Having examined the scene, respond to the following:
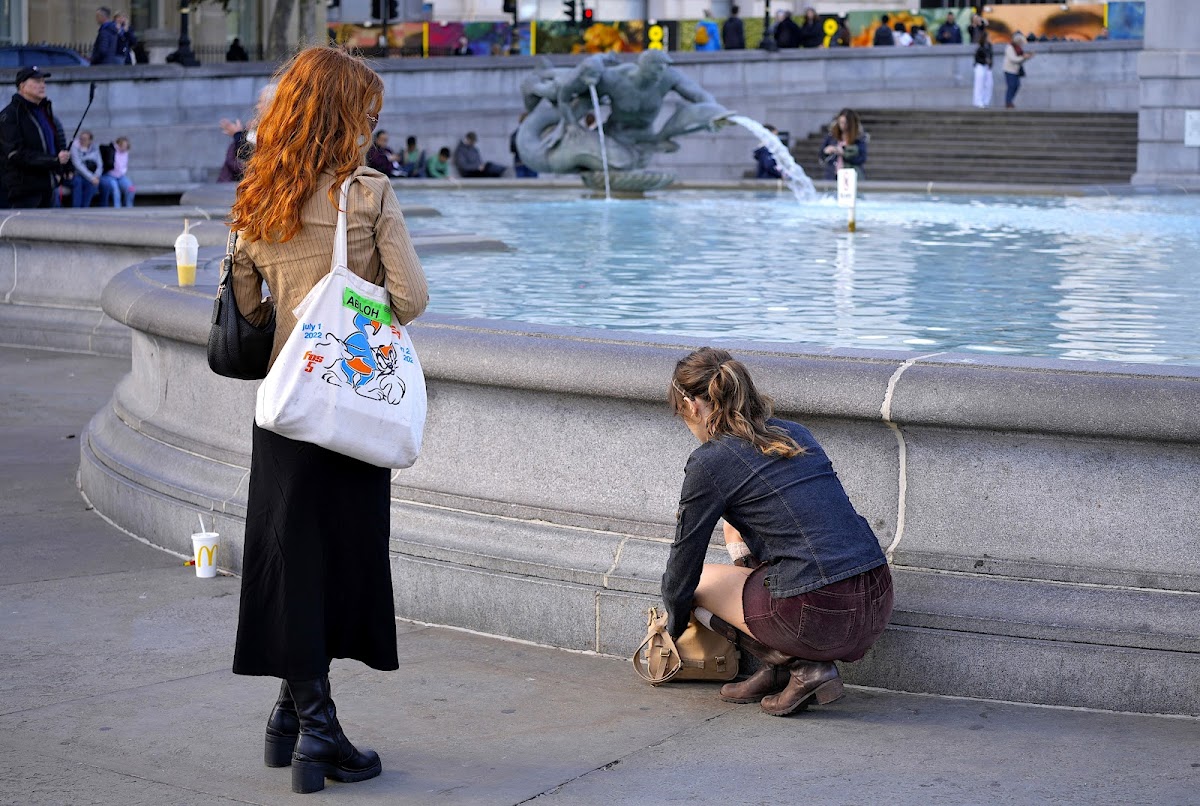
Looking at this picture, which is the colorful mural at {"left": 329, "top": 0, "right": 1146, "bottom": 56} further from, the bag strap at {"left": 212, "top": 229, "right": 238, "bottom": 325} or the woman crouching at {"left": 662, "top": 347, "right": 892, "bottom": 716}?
the bag strap at {"left": 212, "top": 229, "right": 238, "bottom": 325}

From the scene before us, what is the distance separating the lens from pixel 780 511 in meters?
4.84

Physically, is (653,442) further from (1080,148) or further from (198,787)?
(1080,148)

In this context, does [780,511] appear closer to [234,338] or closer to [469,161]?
[234,338]

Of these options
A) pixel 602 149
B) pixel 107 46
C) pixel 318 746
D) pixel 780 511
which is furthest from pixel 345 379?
pixel 107 46

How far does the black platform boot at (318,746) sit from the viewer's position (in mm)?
4340

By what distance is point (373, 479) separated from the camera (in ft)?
14.2

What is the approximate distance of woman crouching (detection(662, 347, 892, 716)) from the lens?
15.8 ft

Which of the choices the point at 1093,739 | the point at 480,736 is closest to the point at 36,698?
the point at 480,736

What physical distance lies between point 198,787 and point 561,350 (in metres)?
1.91

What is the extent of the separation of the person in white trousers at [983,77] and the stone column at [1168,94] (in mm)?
7209

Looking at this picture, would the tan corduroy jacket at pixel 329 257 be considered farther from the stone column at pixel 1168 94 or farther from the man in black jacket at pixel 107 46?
the man in black jacket at pixel 107 46

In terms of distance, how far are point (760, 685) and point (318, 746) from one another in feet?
4.56

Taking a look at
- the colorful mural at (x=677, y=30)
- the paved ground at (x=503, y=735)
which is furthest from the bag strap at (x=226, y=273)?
the colorful mural at (x=677, y=30)

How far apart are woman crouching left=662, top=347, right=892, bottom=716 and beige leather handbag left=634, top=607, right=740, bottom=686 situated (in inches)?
9.4
